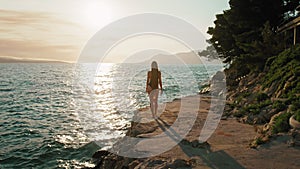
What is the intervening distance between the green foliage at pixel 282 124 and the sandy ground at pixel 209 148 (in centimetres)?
45

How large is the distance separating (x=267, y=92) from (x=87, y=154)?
8500 millimetres

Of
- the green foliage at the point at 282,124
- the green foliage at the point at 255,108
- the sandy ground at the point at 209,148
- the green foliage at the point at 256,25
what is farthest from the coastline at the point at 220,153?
the green foliage at the point at 256,25

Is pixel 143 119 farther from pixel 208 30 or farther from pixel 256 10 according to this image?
pixel 208 30

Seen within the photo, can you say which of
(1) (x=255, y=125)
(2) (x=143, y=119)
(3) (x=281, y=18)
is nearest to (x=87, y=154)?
(2) (x=143, y=119)

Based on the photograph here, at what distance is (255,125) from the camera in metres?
9.07

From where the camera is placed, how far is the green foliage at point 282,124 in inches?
278

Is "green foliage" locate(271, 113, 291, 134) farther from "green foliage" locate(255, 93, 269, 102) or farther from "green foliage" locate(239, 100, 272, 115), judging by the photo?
"green foliage" locate(255, 93, 269, 102)

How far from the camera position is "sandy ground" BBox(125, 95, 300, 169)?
5.64 m

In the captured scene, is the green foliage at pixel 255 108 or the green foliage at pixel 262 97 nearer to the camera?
the green foliage at pixel 255 108

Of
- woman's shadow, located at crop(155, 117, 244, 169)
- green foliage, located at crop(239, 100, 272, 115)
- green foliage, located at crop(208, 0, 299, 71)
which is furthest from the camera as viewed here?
green foliage, located at crop(208, 0, 299, 71)

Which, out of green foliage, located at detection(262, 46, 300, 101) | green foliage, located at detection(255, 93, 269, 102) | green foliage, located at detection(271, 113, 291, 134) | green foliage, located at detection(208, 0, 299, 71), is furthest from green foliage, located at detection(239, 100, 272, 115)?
green foliage, located at detection(208, 0, 299, 71)

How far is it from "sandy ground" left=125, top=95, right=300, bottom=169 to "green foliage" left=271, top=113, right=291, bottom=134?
45cm

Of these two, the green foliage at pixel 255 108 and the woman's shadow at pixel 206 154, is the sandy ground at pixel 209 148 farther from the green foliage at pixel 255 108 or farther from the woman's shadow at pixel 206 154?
the green foliage at pixel 255 108

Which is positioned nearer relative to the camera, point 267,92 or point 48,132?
point 267,92
